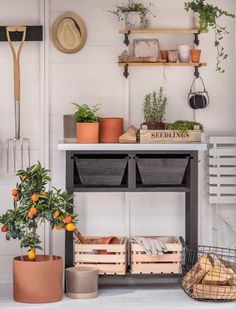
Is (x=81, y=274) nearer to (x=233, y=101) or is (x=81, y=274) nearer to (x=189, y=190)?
(x=189, y=190)

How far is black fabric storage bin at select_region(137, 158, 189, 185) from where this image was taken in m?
5.55

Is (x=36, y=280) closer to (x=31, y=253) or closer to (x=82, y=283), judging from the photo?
(x=31, y=253)

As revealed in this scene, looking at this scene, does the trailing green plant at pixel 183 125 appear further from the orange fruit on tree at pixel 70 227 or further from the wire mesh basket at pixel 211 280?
the orange fruit on tree at pixel 70 227

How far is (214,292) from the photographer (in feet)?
17.1

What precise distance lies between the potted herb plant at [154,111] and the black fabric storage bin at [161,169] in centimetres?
26

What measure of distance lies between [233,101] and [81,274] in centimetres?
173

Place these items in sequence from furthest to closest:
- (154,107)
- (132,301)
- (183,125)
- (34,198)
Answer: (154,107)
(183,125)
(132,301)
(34,198)

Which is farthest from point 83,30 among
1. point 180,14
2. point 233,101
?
point 233,101

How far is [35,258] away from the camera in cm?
545

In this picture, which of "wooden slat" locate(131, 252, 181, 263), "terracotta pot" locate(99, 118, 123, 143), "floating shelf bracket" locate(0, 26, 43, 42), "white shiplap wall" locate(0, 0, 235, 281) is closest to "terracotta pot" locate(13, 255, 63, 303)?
"wooden slat" locate(131, 252, 181, 263)

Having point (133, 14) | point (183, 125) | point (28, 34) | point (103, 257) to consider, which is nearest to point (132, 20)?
point (133, 14)

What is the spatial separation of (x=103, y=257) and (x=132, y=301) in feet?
1.28

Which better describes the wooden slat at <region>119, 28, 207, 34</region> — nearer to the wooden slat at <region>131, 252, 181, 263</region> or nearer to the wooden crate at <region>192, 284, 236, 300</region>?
the wooden slat at <region>131, 252, 181, 263</region>

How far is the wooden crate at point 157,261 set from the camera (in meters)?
5.54
